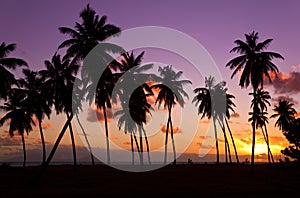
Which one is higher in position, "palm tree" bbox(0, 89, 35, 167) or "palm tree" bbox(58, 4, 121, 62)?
"palm tree" bbox(58, 4, 121, 62)

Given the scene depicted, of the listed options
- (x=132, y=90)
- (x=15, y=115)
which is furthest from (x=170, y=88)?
(x=15, y=115)

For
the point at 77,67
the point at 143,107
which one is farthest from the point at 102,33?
the point at 143,107

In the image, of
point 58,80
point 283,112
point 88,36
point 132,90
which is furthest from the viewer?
point 283,112

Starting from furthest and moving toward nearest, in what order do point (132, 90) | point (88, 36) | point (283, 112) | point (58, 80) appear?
1. point (283, 112)
2. point (132, 90)
3. point (58, 80)
4. point (88, 36)

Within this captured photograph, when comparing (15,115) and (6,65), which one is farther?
(15,115)

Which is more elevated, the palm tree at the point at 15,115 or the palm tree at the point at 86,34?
the palm tree at the point at 86,34

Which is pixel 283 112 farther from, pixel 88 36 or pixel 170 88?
pixel 88 36

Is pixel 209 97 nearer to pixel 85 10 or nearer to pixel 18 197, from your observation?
pixel 85 10

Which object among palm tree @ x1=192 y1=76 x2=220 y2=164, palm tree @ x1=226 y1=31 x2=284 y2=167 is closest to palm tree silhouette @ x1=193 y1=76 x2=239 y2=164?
palm tree @ x1=192 y1=76 x2=220 y2=164

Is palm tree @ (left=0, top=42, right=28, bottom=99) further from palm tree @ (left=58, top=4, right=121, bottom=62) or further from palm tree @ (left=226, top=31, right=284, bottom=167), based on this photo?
palm tree @ (left=226, top=31, right=284, bottom=167)

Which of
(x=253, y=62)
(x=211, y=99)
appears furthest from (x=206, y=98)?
(x=253, y=62)

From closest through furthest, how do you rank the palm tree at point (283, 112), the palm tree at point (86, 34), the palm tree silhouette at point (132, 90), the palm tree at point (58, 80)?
the palm tree at point (86, 34)
the palm tree at point (58, 80)
the palm tree silhouette at point (132, 90)
the palm tree at point (283, 112)

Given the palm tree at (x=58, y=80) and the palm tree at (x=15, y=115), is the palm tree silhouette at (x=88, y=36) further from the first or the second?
the palm tree at (x=15, y=115)

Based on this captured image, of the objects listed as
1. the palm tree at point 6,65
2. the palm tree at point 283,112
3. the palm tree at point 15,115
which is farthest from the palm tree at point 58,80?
the palm tree at point 283,112
